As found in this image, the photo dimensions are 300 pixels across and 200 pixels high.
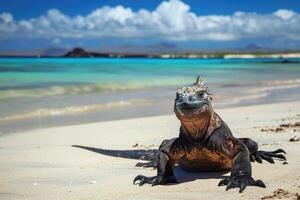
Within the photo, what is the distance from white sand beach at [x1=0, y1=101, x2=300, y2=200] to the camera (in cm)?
521

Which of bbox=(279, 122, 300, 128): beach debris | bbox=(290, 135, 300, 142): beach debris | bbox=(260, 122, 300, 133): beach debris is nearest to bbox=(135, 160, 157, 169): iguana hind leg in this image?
bbox=(290, 135, 300, 142): beach debris

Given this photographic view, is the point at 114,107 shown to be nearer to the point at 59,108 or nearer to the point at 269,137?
the point at 59,108

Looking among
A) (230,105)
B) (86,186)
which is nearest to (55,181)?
(86,186)

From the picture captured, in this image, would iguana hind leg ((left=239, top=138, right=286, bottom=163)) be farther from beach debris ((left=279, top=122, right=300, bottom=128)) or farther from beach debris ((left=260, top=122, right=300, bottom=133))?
beach debris ((left=279, top=122, right=300, bottom=128))

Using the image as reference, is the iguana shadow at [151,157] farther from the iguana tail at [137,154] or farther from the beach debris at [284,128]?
the beach debris at [284,128]

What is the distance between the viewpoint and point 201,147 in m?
5.55

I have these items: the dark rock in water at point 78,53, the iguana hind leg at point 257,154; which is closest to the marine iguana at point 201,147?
the iguana hind leg at point 257,154

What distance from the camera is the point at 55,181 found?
19.4ft

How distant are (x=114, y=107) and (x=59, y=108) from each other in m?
1.72

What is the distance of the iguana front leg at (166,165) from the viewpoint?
18.3 ft

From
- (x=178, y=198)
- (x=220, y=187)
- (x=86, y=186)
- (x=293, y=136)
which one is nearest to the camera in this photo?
(x=178, y=198)

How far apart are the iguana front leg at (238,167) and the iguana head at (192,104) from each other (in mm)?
445

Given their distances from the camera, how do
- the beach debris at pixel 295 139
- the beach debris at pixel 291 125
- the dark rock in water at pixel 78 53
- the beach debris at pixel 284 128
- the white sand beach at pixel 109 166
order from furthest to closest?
the dark rock in water at pixel 78 53
the beach debris at pixel 291 125
the beach debris at pixel 284 128
the beach debris at pixel 295 139
the white sand beach at pixel 109 166

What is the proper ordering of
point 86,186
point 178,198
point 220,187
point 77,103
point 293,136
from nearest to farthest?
point 178,198 → point 220,187 → point 86,186 → point 293,136 → point 77,103
